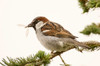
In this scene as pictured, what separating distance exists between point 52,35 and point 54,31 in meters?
0.03

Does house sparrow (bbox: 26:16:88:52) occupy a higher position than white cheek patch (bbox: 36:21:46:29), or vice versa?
white cheek patch (bbox: 36:21:46:29)

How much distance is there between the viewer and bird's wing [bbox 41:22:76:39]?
5.52 feet

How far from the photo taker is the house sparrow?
1624 mm

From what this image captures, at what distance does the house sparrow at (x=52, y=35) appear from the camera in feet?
5.33

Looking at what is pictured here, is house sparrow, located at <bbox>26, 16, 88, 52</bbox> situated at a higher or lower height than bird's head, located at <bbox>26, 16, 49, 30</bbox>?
lower

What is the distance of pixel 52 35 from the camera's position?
170 centimetres

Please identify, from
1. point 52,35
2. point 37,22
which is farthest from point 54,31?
point 37,22

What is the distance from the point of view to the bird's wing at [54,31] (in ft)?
5.52

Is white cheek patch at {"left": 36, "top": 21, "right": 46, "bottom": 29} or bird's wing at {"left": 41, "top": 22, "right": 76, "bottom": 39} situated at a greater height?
white cheek patch at {"left": 36, "top": 21, "right": 46, "bottom": 29}

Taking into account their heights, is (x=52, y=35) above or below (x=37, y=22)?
below

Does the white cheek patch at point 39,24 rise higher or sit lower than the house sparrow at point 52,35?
higher

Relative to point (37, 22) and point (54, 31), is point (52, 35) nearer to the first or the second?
point (54, 31)

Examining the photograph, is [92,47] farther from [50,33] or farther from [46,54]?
[46,54]

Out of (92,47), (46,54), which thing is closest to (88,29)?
(92,47)
